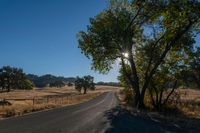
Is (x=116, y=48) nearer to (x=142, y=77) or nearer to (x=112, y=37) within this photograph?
(x=112, y=37)

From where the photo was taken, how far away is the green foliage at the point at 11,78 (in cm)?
13612

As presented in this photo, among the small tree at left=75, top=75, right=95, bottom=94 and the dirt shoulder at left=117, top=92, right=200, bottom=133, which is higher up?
the small tree at left=75, top=75, right=95, bottom=94

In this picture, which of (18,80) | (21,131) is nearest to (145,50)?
(21,131)


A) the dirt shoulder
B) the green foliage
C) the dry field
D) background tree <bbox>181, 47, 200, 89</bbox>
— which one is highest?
the green foliage

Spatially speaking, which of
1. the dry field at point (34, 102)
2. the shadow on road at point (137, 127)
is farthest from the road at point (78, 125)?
the dry field at point (34, 102)

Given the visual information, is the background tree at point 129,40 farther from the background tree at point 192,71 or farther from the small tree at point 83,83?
the small tree at point 83,83

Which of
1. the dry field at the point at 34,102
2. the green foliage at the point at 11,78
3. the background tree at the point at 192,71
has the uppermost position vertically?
the green foliage at the point at 11,78

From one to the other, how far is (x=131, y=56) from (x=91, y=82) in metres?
124

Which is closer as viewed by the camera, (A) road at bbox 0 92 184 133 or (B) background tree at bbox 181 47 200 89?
(A) road at bbox 0 92 184 133

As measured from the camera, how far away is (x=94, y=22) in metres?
40.5

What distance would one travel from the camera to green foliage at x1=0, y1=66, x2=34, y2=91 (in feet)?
447

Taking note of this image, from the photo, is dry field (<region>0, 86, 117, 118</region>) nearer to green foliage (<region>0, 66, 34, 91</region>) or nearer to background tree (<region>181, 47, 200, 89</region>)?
background tree (<region>181, 47, 200, 89</region>)

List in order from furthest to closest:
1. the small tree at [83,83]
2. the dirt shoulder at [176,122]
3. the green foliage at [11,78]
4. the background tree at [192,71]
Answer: the small tree at [83,83], the green foliage at [11,78], the background tree at [192,71], the dirt shoulder at [176,122]

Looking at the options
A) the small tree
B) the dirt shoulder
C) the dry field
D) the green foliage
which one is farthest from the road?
the small tree
